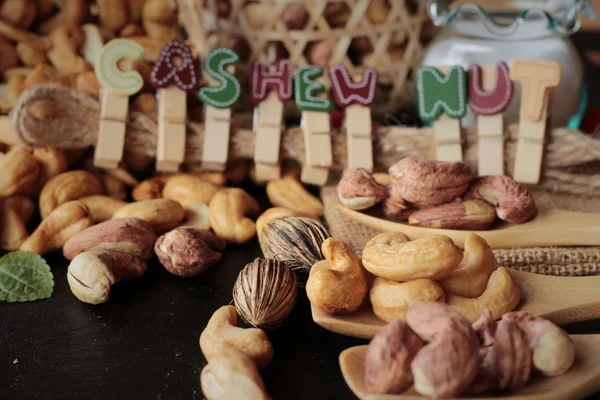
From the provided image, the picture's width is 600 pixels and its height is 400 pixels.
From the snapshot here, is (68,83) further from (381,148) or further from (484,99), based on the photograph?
(484,99)

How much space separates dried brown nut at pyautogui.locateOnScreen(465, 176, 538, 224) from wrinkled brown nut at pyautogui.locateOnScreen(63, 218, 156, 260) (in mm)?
386

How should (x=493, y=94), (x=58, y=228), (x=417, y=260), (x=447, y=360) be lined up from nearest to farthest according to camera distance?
(x=447, y=360) → (x=417, y=260) → (x=58, y=228) → (x=493, y=94)

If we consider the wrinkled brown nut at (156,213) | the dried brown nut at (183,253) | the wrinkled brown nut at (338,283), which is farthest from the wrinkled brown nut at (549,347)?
the wrinkled brown nut at (156,213)

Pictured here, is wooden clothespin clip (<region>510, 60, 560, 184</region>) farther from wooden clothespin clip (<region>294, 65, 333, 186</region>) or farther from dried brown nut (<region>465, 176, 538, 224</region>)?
wooden clothespin clip (<region>294, 65, 333, 186</region>)

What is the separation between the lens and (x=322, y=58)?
102 cm

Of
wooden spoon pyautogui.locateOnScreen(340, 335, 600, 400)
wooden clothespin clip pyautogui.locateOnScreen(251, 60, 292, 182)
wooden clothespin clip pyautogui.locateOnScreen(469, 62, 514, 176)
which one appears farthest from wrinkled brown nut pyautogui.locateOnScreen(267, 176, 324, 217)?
wooden spoon pyautogui.locateOnScreen(340, 335, 600, 400)

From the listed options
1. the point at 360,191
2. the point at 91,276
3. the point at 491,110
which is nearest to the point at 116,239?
the point at 91,276

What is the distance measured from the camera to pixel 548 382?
489 millimetres

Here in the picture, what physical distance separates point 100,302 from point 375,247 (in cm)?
30

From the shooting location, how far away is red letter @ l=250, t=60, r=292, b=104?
905mm

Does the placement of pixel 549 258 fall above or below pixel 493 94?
below

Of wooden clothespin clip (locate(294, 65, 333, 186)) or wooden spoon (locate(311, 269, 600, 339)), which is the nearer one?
wooden spoon (locate(311, 269, 600, 339))

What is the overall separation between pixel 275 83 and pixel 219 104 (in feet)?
0.29

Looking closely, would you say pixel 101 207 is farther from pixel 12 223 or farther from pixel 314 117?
pixel 314 117
